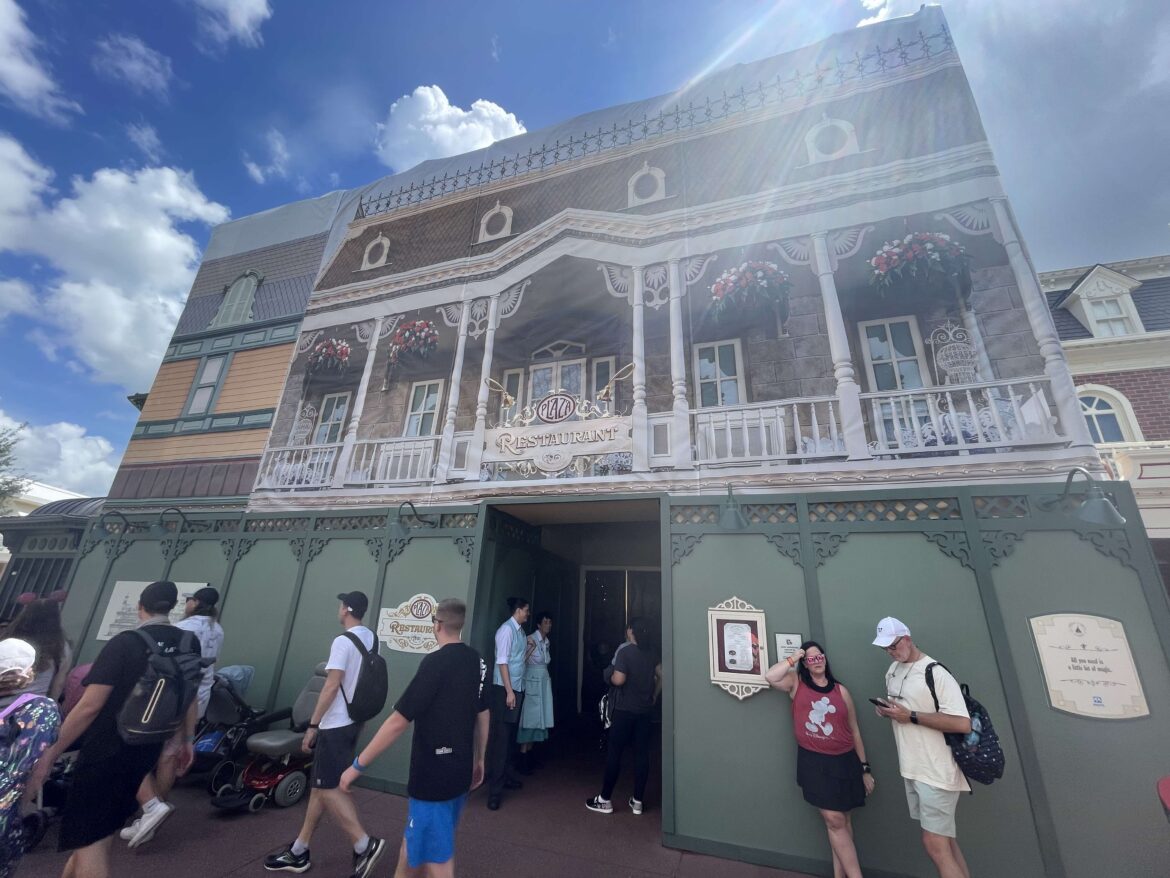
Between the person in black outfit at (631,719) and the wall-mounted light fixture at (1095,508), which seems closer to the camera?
the wall-mounted light fixture at (1095,508)

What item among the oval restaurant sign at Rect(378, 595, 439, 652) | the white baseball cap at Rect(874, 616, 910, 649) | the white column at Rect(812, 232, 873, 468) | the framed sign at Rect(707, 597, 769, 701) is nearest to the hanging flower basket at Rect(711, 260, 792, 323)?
the white column at Rect(812, 232, 873, 468)

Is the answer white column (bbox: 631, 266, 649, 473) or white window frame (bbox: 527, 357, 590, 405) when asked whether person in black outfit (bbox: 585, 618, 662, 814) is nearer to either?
white column (bbox: 631, 266, 649, 473)

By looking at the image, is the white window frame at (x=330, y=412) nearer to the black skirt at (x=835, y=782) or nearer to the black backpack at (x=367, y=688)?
the black backpack at (x=367, y=688)

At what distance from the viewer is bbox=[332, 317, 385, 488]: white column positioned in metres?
7.19

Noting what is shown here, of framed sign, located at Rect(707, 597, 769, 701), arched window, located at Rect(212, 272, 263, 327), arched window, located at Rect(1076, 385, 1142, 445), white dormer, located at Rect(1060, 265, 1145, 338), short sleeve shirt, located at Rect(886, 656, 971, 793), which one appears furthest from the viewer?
arched window, located at Rect(212, 272, 263, 327)

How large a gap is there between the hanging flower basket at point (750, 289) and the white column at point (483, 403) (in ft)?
11.2

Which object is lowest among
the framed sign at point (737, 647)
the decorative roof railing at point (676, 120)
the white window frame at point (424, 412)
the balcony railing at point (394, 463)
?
the framed sign at point (737, 647)

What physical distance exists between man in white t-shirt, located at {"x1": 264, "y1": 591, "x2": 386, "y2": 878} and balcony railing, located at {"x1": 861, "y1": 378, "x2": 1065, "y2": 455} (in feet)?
18.0

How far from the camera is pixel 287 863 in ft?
11.7

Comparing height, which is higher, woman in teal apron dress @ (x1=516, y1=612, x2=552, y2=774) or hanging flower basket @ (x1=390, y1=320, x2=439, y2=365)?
hanging flower basket @ (x1=390, y1=320, x2=439, y2=365)

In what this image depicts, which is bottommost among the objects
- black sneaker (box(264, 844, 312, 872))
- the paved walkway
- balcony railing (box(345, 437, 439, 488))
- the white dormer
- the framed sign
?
the paved walkway

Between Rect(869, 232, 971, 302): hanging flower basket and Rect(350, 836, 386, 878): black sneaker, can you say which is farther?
Rect(869, 232, 971, 302): hanging flower basket

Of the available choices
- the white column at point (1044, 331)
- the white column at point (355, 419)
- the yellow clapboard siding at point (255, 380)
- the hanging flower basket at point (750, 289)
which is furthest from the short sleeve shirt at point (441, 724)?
the yellow clapboard siding at point (255, 380)

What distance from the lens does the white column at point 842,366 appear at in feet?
16.5
